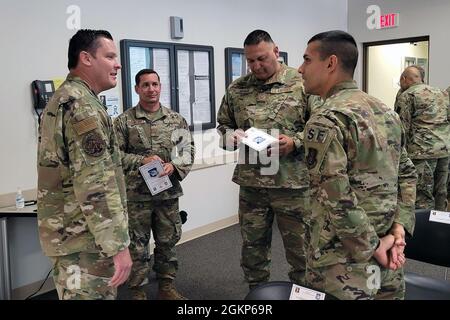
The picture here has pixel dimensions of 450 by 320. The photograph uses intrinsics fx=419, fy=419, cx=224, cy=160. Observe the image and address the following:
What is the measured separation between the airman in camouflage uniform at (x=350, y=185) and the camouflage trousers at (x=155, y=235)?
1.40m

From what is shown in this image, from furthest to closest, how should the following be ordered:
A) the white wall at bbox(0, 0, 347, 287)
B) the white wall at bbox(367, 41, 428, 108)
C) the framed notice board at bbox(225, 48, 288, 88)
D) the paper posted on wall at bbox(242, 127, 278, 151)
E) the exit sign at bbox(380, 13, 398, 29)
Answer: the white wall at bbox(367, 41, 428, 108) < the exit sign at bbox(380, 13, 398, 29) < the framed notice board at bbox(225, 48, 288, 88) < the white wall at bbox(0, 0, 347, 287) < the paper posted on wall at bbox(242, 127, 278, 151)

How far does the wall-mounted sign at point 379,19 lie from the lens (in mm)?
5359

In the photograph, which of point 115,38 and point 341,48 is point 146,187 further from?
point 341,48

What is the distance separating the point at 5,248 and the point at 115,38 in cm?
172

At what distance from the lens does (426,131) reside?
3951 mm

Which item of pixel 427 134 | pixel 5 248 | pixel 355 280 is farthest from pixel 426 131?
pixel 5 248

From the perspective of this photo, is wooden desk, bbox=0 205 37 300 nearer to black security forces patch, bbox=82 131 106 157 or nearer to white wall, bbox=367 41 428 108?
black security forces patch, bbox=82 131 106 157

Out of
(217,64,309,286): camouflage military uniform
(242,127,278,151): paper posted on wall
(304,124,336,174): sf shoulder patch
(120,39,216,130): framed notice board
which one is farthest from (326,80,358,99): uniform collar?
(120,39,216,130): framed notice board

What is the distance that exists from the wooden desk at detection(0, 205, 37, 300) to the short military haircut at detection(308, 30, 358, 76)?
1.98m

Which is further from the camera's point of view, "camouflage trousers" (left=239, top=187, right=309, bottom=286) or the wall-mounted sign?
the wall-mounted sign

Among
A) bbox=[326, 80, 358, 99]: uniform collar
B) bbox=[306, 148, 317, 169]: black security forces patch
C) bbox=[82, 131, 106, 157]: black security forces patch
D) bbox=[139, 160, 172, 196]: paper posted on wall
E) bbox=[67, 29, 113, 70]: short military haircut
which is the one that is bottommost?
bbox=[139, 160, 172, 196]: paper posted on wall

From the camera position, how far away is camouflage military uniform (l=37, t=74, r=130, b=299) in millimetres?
1454

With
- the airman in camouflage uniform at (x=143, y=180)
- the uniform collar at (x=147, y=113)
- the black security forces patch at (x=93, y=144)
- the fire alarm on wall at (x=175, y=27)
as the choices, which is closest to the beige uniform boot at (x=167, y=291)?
the airman in camouflage uniform at (x=143, y=180)
